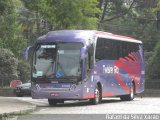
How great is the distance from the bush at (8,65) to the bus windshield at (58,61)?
69.8ft

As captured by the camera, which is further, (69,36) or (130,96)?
(130,96)

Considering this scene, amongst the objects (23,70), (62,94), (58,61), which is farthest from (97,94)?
(23,70)

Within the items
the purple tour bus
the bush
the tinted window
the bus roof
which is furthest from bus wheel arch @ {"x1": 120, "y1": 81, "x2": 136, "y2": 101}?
the bush

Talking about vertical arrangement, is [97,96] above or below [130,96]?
above

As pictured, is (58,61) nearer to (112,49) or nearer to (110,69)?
(110,69)

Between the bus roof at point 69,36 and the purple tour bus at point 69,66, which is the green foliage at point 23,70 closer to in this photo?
the purple tour bus at point 69,66

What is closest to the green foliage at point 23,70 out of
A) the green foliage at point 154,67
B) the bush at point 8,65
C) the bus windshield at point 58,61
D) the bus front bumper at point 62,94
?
the bush at point 8,65

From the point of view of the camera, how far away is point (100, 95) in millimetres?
28172

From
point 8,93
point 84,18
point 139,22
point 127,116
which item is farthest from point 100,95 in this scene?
point 139,22

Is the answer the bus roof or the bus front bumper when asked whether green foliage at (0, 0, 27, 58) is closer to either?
the bus roof

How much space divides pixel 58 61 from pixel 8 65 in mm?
21884

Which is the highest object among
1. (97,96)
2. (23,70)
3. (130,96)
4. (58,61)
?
(58,61)

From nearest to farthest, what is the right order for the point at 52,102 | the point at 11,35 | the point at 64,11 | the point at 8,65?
the point at 52,102 < the point at 64,11 < the point at 8,65 < the point at 11,35

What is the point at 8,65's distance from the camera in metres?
47.1
